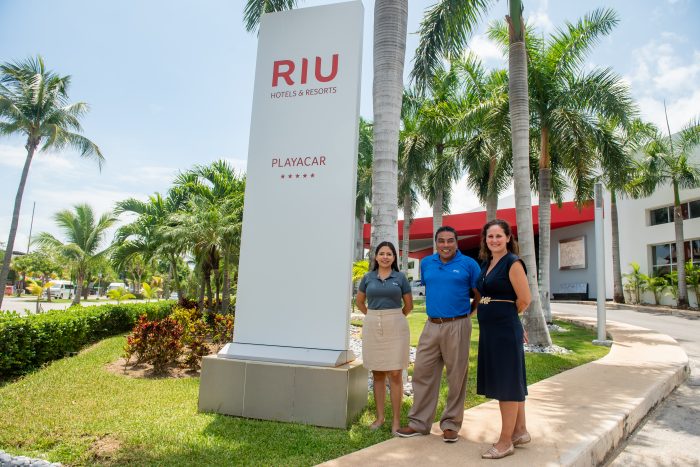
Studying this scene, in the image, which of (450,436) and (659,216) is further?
(659,216)

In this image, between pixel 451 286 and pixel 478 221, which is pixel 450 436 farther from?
pixel 478 221

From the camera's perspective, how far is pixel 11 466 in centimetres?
342

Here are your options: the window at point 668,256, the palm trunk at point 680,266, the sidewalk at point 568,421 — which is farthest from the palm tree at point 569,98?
the window at point 668,256

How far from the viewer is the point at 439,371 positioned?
4.10 meters

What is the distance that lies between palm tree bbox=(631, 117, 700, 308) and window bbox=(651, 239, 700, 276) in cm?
225

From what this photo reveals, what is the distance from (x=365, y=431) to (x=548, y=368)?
4.75 meters

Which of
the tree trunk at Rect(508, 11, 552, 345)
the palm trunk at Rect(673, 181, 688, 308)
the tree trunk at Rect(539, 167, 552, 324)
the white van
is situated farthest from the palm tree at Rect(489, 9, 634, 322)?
the white van

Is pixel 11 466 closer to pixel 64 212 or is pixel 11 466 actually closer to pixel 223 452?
pixel 223 452

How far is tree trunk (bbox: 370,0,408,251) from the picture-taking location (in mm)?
6277

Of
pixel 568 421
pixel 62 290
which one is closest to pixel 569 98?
pixel 568 421

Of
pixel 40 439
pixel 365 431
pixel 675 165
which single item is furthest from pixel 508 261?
pixel 675 165

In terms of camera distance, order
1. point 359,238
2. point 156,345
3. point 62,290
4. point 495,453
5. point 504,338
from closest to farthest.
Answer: point 495,453 < point 504,338 < point 156,345 < point 359,238 < point 62,290

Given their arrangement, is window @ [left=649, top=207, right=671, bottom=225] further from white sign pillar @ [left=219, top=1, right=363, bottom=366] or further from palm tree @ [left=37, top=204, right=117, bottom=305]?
palm tree @ [left=37, top=204, right=117, bottom=305]

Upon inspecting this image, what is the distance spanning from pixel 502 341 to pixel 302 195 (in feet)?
8.77
